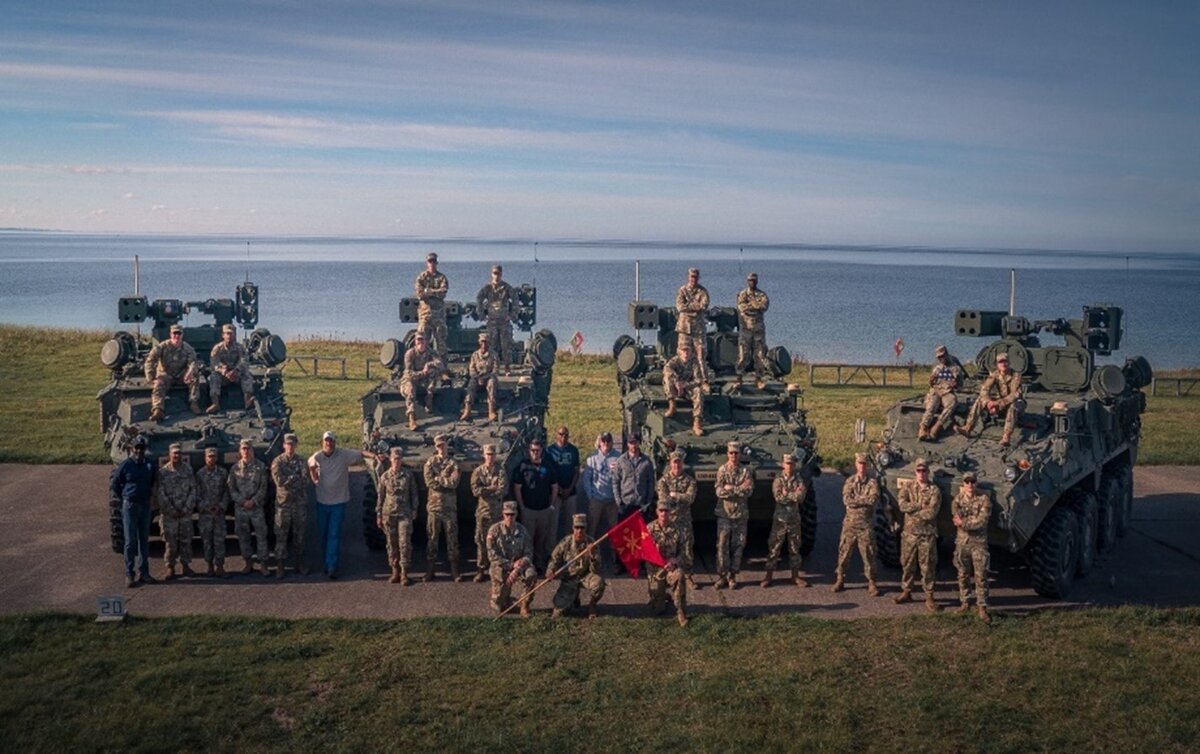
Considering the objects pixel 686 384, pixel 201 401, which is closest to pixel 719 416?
pixel 686 384

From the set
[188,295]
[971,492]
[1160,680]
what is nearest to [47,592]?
[971,492]

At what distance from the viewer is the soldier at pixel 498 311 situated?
778 inches

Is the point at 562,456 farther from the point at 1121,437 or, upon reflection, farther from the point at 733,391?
the point at 1121,437

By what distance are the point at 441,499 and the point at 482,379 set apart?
3122 millimetres

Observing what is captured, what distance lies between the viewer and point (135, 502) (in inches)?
511

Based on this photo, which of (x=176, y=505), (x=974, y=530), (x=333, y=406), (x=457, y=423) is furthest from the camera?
(x=333, y=406)

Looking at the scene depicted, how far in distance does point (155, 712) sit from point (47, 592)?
4283 mm

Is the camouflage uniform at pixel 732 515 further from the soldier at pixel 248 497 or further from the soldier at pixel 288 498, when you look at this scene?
the soldier at pixel 248 497

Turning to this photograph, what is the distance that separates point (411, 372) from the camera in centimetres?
1575

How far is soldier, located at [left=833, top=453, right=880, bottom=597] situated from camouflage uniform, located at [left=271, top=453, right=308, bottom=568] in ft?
20.7

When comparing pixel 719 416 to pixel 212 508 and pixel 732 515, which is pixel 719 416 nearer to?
pixel 732 515

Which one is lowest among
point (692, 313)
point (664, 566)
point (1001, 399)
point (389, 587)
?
point (389, 587)

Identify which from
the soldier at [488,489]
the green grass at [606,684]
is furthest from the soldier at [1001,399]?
the soldier at [488,489]

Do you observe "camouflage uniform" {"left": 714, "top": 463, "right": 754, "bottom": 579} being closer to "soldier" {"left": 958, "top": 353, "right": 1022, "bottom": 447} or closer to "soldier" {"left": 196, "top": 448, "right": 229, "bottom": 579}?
"soldier" {"left": 958, "top": 353, "right": 1022, "bottom": 447}
